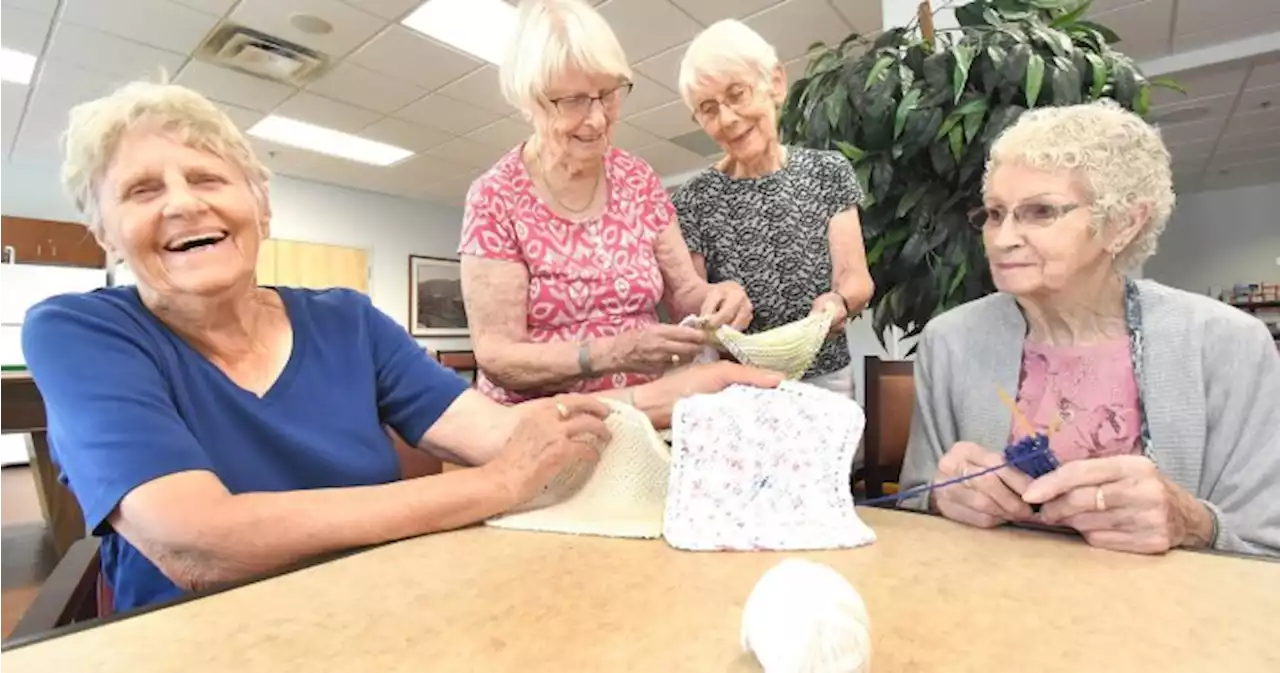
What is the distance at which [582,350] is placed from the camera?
1.10 metres

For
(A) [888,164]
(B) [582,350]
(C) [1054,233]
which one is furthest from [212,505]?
(A) [888,164]

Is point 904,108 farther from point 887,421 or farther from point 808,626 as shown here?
point 808,626

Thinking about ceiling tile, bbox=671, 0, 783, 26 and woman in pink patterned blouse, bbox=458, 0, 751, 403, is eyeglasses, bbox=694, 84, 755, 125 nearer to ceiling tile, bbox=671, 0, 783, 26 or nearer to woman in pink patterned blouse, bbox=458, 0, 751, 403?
woman in pink patterned blouse, bbox=458, 0, 751, 403

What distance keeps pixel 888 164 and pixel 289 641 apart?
190 cm

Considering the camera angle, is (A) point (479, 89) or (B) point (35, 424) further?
(A) point (479, 89)

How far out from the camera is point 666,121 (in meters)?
5.23

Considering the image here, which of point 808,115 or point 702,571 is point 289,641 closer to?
point 702,571

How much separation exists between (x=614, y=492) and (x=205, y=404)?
48 centimetres

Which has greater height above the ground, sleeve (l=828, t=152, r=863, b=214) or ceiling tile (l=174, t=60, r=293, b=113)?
ceiling tile (l=174, t=60, r=293, b=113)

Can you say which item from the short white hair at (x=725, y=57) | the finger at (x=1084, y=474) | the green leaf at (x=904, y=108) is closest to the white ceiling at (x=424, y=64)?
the green leaf at (x=904, y=108)

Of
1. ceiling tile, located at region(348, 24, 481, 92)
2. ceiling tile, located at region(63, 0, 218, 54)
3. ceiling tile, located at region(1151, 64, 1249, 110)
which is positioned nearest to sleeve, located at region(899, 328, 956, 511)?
ceiling tile, located at region(348, 24, 481, 92)

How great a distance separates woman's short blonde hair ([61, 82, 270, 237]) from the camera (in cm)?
81

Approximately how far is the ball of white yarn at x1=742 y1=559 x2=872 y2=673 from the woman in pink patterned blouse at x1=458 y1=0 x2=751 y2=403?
608 mm

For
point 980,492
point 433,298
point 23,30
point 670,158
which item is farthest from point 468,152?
point 980,492
